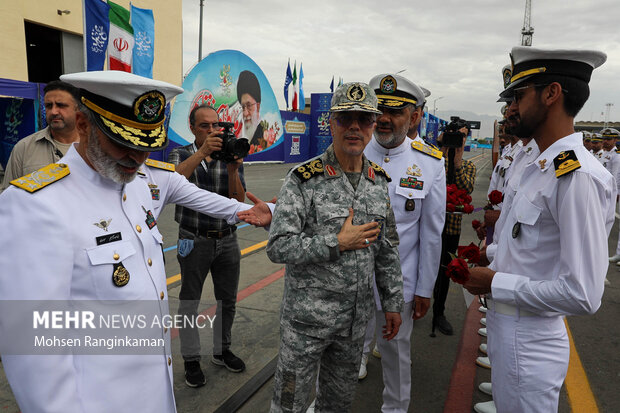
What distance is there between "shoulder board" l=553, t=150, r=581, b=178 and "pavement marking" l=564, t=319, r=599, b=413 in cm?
235

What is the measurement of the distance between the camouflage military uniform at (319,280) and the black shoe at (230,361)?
128 centimetres

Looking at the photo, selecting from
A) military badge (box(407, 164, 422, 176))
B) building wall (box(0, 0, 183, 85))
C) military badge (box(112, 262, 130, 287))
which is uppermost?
building wall (box(0, 0, 183, 85))

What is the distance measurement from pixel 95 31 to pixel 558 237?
9004mm

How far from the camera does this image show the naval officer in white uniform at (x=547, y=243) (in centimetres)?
157

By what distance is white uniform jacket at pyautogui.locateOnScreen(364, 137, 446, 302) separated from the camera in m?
2.69

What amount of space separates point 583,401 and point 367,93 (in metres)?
3.02

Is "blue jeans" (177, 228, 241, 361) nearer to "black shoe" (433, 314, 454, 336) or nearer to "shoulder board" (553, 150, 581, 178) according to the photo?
"black shoe" (433, 314, 454, 336)

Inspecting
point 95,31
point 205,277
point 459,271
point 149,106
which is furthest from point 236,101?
point 459,271

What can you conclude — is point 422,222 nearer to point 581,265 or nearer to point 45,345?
point 581,265

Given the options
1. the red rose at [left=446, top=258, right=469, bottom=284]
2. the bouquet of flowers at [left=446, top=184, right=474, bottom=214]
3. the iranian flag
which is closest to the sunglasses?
the red rose at [left=446, top=258, right=469, bottom=284]

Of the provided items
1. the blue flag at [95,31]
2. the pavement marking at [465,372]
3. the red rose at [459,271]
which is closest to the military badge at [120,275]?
the red rose at [459,271]

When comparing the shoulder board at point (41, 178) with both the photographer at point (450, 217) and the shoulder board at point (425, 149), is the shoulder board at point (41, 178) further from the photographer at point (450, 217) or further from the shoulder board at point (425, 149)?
the photographer at point (450, 217)

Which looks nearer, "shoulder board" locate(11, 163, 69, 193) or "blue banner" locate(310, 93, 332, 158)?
"shoulder board" locate(11, 163, 69, 193)

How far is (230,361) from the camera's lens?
3271 mm
